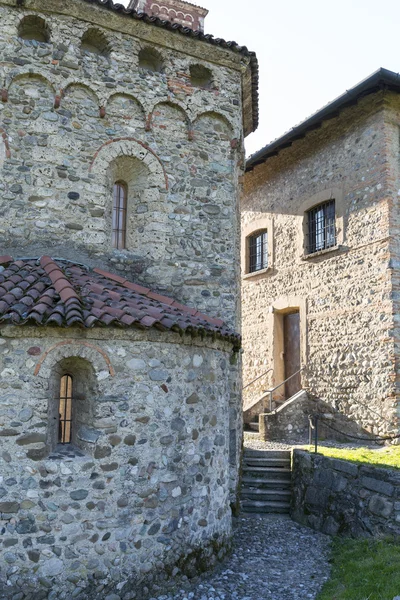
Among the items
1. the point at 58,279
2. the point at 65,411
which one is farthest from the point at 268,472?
Answer: the point at 58,279

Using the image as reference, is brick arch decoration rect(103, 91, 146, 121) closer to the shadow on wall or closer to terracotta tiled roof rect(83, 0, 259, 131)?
terracotta tiled roof rect(83, 0, 259, 131)

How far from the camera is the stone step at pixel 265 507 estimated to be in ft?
29.6

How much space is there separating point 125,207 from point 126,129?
1199 millimetres

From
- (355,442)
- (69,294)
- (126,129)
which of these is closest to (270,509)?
(355,442)

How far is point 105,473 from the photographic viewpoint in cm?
552

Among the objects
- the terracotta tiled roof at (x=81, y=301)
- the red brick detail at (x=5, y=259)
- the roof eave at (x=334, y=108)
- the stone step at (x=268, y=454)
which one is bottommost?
the stone step at (x=268, y=454)

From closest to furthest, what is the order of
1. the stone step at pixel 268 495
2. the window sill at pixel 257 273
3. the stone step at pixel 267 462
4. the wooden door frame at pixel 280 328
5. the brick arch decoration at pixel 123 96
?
the brick arch decoration at pixel 123 96
the stone step at pixel 268 495
the stone step at pixel 267 462
the wooden door frame at pixel 280 328
the window sill at pixel 257 273

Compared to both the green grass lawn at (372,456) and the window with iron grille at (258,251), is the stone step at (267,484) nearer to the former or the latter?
the green grass lawn at (372,456)

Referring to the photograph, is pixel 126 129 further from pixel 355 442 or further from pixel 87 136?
pixel 355 442

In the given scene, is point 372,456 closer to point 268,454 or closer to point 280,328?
point 268,454

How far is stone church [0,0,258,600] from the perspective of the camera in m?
5.35

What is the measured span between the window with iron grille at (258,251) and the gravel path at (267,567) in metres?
8.19

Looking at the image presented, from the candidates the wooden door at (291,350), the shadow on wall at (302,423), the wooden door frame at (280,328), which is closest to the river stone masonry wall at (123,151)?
the shadow on wall at (302,423)

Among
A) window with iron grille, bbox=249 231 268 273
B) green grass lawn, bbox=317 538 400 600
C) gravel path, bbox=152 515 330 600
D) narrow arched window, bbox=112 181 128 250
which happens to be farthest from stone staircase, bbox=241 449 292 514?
window with iron grille, bbox=249 231 268 273
